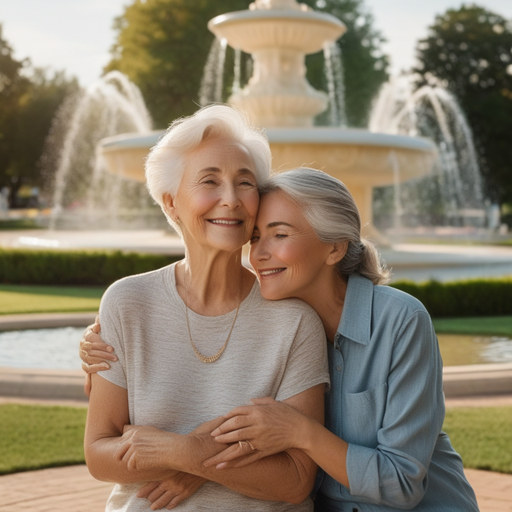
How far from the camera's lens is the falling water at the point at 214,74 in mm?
33375

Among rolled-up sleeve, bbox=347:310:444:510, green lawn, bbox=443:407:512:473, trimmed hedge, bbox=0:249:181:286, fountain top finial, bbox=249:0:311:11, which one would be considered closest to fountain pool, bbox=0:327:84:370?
green lawn, bbox=443:407:512:473

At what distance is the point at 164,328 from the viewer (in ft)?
8.55

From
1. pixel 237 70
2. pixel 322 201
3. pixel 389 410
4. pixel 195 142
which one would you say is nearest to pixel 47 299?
pixel 195 142

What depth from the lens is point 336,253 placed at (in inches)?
107

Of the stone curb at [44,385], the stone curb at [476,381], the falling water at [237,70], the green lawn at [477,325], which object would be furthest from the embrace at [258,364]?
the falling water at [237,70]

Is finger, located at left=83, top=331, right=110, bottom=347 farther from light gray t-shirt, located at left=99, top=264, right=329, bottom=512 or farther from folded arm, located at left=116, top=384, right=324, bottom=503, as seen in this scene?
folded arm, located at left=116, top=384, right=324, bottom=503

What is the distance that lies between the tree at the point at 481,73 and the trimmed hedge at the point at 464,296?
28.7 meters

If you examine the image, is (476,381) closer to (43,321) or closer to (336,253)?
(336,253)

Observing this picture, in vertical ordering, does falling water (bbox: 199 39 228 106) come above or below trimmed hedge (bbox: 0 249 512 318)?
above

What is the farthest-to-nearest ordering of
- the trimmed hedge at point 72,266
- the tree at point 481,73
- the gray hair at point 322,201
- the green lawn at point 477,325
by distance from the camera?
the tree at point 481,73
the trimmed hedge at point 72,266
the green lawn at point 477,325
the gray hair at point 322,201

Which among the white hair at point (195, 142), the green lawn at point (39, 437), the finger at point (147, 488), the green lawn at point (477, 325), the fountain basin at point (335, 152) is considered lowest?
the green lawn at point (477, 325)

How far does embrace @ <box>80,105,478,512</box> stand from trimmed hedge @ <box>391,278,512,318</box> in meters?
8.49

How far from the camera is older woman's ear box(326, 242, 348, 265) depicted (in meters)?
2.70

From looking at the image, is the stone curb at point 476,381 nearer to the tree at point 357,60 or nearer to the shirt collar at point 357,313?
the shirt collar at point 357,313
